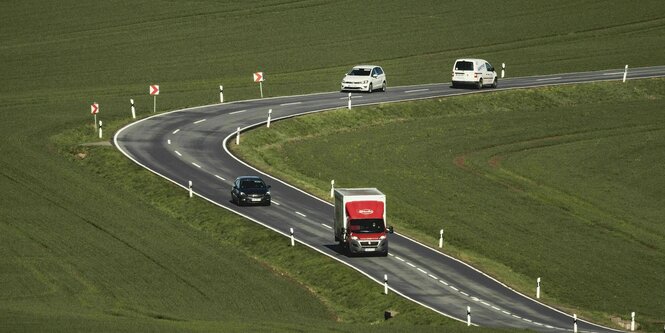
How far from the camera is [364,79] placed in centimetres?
8888

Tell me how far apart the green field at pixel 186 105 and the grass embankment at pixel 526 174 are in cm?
58

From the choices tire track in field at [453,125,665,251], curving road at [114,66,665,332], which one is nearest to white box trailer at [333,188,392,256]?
curving road at [114,66,665,332]

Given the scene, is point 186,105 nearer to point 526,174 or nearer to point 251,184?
point 251,184

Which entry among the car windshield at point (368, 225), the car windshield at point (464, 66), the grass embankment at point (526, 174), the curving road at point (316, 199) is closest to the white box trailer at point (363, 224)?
the car windshield at point (368, 225)

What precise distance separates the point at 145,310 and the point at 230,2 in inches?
3269

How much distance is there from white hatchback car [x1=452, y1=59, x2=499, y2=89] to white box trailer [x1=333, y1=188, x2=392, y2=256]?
134 ft

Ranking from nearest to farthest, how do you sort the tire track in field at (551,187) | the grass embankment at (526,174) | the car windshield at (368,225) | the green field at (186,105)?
the green field at (186,105), the grass embankment at (526,174), the car windshield at (368,225), the tire track in field at (551,187)

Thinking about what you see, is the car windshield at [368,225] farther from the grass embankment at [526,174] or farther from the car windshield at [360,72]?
the car windshield at [360,72]

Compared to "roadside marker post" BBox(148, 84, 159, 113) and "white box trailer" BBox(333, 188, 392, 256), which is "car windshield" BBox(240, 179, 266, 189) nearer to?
"white box trailer" BBox(333, 188, 392, 256)

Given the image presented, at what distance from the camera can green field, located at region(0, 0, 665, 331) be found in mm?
41837

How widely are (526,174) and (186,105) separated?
27523 mm

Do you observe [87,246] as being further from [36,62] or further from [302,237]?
[36,62]

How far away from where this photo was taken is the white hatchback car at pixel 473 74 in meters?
90.9

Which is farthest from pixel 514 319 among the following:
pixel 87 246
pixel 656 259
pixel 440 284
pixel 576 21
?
pixel 576 21
